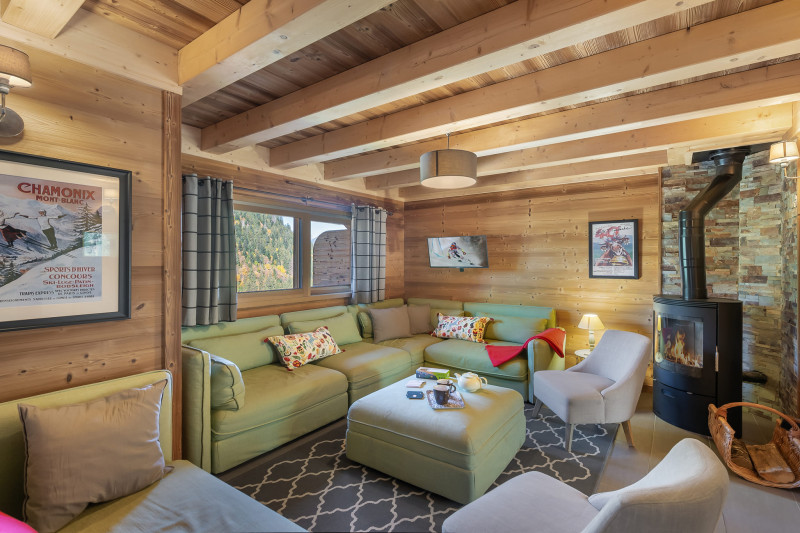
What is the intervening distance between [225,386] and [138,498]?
0.84 metres

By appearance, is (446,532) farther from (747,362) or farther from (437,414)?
(747,362)

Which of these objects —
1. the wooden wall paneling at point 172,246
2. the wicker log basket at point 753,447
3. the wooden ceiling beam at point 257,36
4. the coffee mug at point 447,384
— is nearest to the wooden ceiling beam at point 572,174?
the wicker log basket at point 753,447

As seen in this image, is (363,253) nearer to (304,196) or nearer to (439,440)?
(304,196)

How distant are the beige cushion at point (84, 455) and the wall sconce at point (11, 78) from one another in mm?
1049

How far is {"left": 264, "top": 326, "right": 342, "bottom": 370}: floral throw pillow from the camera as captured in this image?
119 inches

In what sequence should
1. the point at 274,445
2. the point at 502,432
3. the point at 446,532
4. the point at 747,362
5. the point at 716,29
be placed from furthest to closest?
1. the point at 747,362
2. the point at 274,445
3. the point at 502,432
4. the point at 716,29
5. the point at 446,532

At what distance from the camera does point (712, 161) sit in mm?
3072

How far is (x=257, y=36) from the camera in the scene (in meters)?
1.52

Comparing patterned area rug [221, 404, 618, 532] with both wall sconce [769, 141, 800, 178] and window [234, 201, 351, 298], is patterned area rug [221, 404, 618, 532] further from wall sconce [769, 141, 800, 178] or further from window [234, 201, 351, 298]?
wall sconce [769, 141, 800, 178]

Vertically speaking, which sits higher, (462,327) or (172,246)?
(172,246)

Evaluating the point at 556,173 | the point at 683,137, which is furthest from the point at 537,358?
the point at 683,137

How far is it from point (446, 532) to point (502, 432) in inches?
44.4

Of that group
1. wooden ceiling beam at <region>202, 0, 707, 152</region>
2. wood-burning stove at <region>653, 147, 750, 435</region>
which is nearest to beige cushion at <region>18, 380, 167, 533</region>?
wooden ceiling beam at <region>202, 0, 707, 152</region>

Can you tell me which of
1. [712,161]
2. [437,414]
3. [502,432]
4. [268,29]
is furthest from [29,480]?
[712,161]
